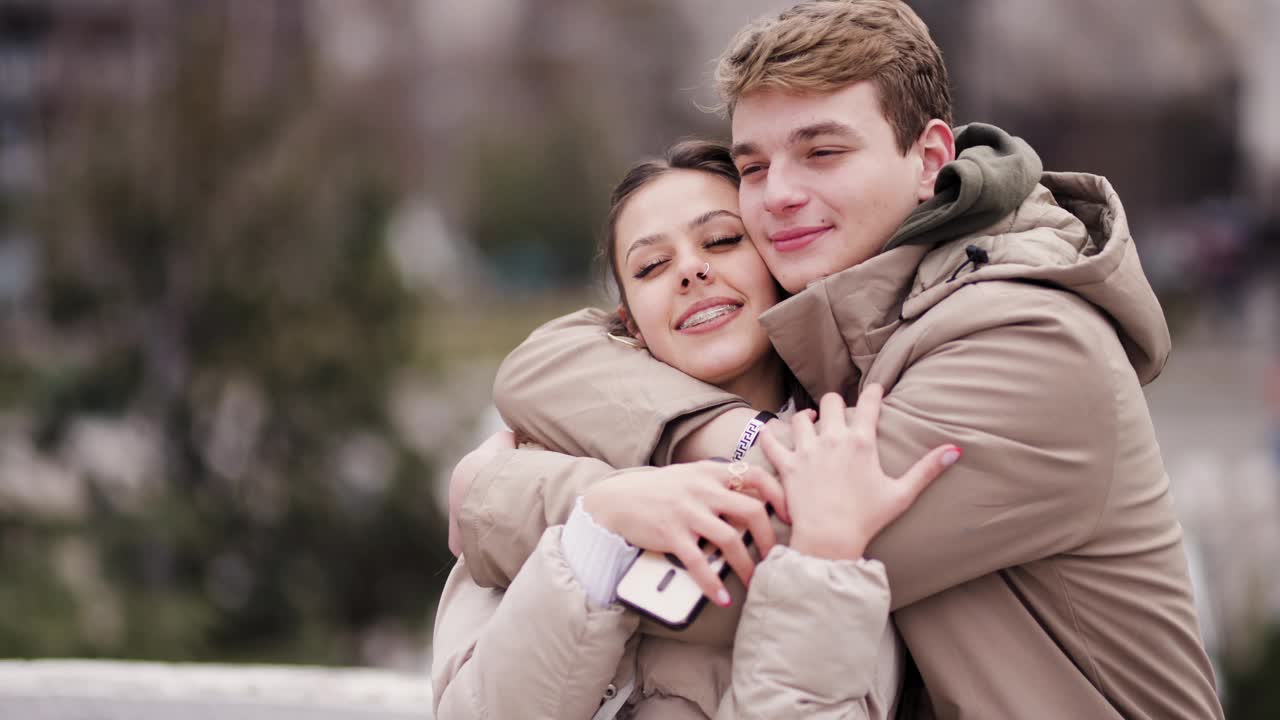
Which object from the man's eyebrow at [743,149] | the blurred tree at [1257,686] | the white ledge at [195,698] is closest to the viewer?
the man's eyebrow at [743,149]

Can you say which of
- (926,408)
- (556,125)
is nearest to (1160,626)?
(926,408)

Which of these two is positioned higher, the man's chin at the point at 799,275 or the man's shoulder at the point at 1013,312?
the man's shoulder at the point at 1013,312

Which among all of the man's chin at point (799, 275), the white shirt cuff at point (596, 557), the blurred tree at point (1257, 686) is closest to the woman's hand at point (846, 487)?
the white shirt cuff at point (596, 557)

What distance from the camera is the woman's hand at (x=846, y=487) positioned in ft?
6.47

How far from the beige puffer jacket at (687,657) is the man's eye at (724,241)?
2.57ft

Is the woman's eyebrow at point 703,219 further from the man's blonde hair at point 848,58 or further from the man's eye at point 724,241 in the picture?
the man's blonde hair at point 848,58

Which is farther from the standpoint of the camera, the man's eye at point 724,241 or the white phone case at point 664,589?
the man's eye at point 724,241

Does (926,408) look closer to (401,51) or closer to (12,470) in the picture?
(12,470)

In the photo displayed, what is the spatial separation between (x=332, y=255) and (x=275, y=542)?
5.84ft

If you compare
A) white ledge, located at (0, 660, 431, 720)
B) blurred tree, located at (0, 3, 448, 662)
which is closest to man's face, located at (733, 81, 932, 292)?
white ledge, located at (0, 660, 431, 720)

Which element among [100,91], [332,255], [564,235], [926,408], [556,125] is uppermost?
[926,408]

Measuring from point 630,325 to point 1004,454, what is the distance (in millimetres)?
1010

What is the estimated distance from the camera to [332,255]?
7387 mm

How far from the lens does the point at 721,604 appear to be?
6.66 feet
